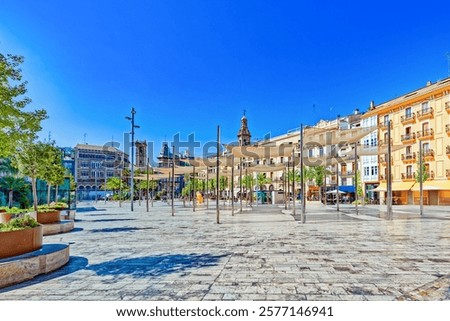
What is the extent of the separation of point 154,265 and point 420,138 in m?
43.5

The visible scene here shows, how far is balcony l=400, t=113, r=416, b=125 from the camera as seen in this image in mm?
43406

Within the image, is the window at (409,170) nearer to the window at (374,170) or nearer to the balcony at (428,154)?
the balcony at (428,154)

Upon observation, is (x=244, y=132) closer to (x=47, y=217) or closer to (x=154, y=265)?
(x=47, y=217)

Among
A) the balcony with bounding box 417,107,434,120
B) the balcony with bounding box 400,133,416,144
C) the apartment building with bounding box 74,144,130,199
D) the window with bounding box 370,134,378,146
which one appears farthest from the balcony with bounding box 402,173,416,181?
the apartment building with bounding box 74,144,130,199

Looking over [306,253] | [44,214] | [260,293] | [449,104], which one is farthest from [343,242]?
[449,104]

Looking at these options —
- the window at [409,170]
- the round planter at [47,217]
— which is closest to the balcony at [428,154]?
the window at [409,170]

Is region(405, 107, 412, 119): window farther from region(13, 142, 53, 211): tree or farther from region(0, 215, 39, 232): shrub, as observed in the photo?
region(0, 215, 39, 232): shrub

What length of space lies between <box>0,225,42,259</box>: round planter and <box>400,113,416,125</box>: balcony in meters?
45.8

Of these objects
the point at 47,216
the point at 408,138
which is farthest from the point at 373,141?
the point at 47,216

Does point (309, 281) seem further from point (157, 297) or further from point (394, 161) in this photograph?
point (394, 161)

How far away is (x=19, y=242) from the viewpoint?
21.1 feet

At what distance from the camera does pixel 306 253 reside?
27.5ft

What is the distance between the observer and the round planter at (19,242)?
6.15 meters
